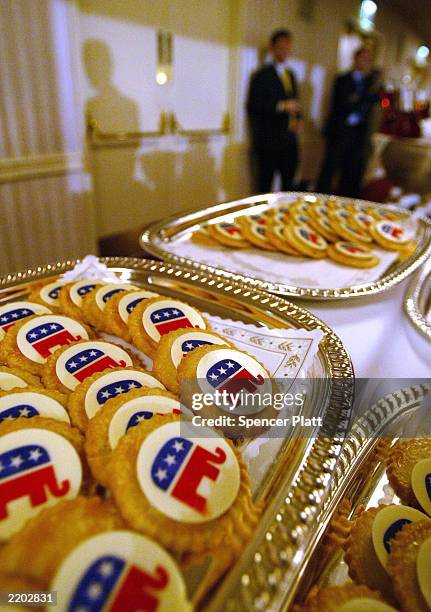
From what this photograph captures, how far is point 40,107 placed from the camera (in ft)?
8.78

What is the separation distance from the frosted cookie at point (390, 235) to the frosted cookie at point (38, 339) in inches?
46.8

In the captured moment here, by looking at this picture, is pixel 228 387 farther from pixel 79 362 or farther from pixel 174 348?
pixel 79 362

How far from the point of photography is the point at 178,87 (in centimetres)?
402

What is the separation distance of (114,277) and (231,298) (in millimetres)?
360

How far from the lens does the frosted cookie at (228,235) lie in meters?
1.53

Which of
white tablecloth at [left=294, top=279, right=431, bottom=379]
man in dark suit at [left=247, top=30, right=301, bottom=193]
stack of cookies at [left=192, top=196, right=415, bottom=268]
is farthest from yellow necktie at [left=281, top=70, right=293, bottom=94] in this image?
white tablecloth at [left=294, top=279, right=431, bottom=379]

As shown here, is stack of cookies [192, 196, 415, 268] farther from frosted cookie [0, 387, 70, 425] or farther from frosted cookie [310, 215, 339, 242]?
frosted cookie [0, 387, 70, 425]

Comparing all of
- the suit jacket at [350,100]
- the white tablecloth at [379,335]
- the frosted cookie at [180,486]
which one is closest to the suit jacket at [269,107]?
the suit jacket at [350,100]

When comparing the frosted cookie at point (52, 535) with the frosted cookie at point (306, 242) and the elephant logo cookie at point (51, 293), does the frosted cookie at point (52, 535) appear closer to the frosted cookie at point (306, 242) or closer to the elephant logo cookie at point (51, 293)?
the elephant logo cookie at point (51, 293)

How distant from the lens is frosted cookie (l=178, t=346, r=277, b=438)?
28.1 inches

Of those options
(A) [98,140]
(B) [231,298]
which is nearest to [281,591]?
(B) [231,298]

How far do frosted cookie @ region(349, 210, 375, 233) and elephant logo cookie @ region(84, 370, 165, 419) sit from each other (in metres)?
1.25

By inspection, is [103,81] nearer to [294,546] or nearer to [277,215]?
[277,215]

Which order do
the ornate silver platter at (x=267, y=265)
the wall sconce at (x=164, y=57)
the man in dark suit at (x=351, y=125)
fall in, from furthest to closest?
1. the man in dark suit at (x=351, y=125)
2. the wall sconce at (x=164, y=57)
3. the ornate silver platter at (x=267, y=265)
